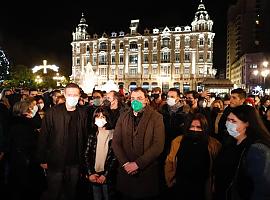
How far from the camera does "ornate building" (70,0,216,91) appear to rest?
7500 cm

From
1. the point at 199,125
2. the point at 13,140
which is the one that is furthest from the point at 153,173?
the point at 13,140

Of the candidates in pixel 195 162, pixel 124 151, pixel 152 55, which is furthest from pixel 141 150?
pixel 152 55

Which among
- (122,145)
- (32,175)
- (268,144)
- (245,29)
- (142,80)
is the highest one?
(245,29)

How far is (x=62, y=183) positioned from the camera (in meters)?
5.25

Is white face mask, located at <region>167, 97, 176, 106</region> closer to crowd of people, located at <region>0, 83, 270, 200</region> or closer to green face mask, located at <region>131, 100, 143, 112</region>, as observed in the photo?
crowd of people, located at <region>0, 83, 270, 200</region>

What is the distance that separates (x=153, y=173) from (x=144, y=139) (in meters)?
0.53

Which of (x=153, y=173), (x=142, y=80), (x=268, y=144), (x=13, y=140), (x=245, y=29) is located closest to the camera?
(x=268, y=144)

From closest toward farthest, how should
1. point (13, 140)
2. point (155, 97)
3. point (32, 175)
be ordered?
1. point (13, 140)
2. point (32, 175)
3. point (155, 97)

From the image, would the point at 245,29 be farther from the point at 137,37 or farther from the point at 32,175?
→ the point at 32,175

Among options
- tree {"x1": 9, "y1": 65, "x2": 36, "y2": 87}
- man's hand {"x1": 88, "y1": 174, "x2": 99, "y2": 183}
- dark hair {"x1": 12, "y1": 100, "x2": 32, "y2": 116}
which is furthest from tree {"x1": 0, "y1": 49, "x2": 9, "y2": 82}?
man's hand {"x1": 88, "y1": 174, "x2": 99, "y2": 183}

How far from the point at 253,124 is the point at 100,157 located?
9.02 ft

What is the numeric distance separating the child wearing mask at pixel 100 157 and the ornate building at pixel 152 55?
223 ft

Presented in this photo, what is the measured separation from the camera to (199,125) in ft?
15.6

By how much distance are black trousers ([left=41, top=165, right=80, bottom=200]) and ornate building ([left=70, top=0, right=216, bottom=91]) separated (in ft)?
223
